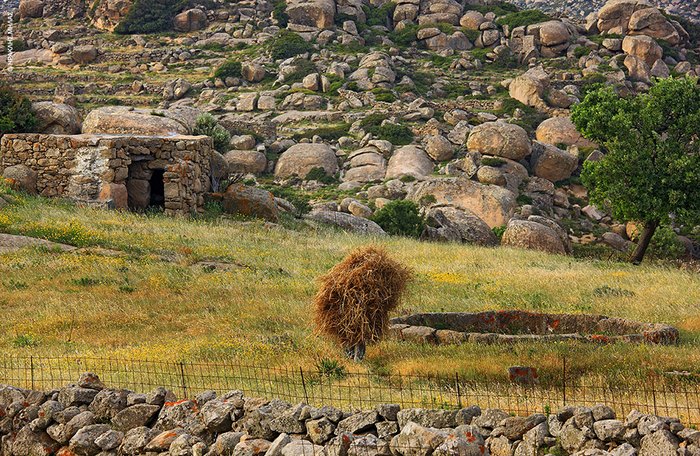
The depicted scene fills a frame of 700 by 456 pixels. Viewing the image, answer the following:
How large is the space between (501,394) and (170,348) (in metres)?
6.40

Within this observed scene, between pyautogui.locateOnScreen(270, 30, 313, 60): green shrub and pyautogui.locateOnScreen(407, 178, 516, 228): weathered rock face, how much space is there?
38665mm

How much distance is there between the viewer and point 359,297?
14.5 meters

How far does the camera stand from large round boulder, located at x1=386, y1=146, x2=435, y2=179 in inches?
1923

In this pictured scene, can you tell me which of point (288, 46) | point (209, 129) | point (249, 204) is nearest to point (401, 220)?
point (249, 204)

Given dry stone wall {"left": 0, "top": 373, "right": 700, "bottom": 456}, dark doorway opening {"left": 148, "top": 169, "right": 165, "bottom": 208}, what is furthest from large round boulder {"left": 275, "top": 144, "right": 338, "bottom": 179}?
dry stone wall {"left": 0, "top": 373, "right": 700, "bottom": 456}

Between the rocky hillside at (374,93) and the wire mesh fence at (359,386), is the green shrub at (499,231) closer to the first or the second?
the rocky hillside at (374,93)

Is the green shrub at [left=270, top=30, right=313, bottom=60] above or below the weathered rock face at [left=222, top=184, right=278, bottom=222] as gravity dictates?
above

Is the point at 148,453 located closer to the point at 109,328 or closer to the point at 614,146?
the point at 109,328

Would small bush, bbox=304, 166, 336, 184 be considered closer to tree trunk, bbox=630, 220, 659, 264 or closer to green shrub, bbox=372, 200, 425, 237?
green shrub, bbox=372, 200, 425, 237

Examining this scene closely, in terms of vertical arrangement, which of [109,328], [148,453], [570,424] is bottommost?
[109,328]

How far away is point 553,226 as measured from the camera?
38625 mm

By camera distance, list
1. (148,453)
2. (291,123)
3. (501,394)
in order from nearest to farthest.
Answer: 1. (148,453)
2. (501,394)
3. (291,123)

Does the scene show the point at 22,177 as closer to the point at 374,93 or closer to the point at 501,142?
the point at 501,142

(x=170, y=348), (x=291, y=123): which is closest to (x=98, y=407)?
(x=170, y=348)
